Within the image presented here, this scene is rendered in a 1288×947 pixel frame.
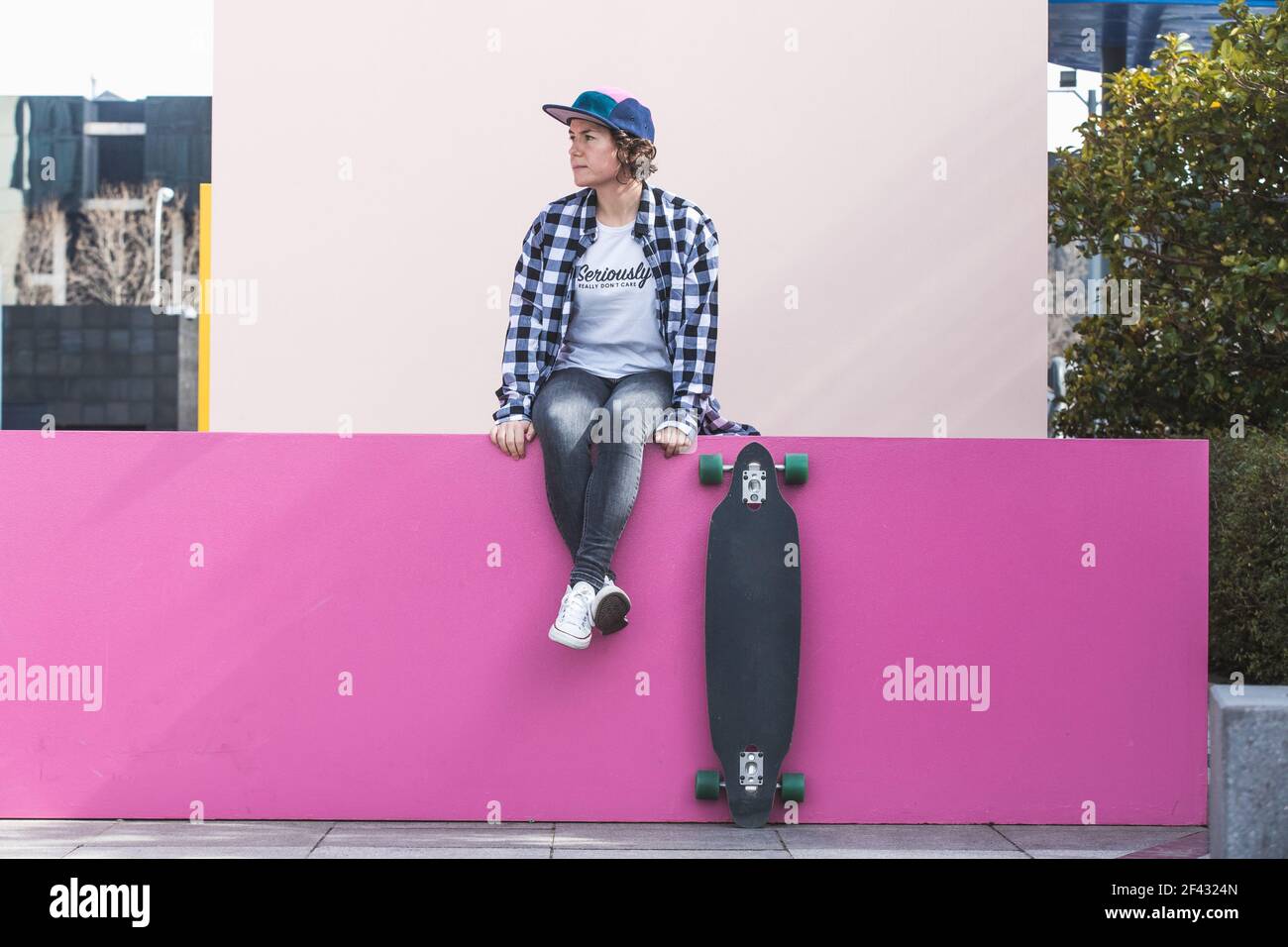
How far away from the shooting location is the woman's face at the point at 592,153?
455cm

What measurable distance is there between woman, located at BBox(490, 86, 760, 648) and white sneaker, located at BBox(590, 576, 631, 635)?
0.04 feet

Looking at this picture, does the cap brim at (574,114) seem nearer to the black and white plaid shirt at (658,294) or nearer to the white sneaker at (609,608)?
the black and white plaid shirt at (658,294)

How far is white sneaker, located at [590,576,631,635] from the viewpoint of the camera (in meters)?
4.32

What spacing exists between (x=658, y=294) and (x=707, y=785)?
1.51 meters

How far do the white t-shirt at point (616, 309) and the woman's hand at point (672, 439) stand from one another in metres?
0.27

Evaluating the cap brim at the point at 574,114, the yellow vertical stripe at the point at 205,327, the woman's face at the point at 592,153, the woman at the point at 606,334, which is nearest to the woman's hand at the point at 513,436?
the woman at the point at 606,334

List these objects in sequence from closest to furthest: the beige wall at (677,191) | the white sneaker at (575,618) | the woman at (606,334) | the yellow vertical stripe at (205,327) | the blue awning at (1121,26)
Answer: the white sneaker at (575,618) < the woman at (606,334) < the beige wall at (677,191) < the yellow vertical stripe at (205,327) < the blue awning at (1121,26)

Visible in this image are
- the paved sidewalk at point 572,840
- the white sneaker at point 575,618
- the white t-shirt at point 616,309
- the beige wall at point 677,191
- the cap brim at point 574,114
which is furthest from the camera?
the beige wall at point 677,191

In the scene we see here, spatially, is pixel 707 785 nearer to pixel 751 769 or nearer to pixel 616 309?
pixel 751 769

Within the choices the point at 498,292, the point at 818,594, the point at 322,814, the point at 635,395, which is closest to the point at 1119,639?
the point at 818,594

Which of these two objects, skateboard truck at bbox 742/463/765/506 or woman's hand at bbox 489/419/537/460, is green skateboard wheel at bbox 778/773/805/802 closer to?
skateboard truck at bbox 742/463/765/506

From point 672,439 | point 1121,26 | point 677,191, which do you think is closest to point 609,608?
point 672,439

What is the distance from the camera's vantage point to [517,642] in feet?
14.8

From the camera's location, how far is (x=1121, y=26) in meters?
8.89
